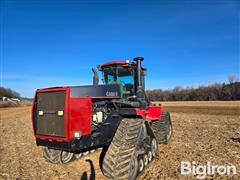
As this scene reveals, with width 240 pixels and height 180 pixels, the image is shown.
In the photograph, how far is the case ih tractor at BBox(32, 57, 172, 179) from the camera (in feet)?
16.3

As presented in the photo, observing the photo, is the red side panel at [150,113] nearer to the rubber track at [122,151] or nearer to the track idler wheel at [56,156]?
the rubber track at [122,151]

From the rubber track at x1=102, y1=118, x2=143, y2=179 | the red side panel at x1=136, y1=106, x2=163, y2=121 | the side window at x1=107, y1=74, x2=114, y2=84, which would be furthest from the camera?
the side window at x1=107, y1=74, x2=114, y2=84

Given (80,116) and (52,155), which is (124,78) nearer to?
(80,116)

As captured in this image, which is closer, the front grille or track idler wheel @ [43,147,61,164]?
the front grille

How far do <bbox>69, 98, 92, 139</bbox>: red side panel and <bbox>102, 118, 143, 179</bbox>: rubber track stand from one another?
30.0 inches

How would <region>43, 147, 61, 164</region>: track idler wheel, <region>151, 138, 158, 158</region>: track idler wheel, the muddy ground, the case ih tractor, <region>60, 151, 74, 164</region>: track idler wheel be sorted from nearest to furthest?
the case ih tractor, the muddy ground, <region>43, 147, 61, 164</region>: track idler wheel, <region>60, 151, 74, 164</region>: track idler wheel, <region>151, 138, 158, 158</region>: track idler wheel

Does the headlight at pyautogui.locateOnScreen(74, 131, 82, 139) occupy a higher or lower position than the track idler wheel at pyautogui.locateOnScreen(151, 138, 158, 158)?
higher

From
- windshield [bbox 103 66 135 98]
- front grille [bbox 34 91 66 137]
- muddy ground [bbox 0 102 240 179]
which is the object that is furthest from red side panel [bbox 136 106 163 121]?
front grille [bbox 34 91 66 137]

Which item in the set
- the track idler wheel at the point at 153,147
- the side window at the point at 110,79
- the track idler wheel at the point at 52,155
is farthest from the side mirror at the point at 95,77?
the track idler wheel at the point at 153,147

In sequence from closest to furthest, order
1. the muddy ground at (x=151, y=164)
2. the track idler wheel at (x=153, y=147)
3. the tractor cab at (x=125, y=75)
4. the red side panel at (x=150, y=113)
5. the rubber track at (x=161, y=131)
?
1. the muddy ground at (x=151, y=164)
2. the red side panel at (x=150, y=113)
3. the track idler wheel at (x=153, y=147)
4. the tractor cab at (x=125, y=75)
5. the rubber track at (x=161, y=131)

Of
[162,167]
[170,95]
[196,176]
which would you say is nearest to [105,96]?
[162,167]

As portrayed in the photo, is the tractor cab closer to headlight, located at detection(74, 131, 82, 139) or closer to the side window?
the side window

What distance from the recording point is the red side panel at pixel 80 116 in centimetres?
488

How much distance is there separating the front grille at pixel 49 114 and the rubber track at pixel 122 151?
127cm
